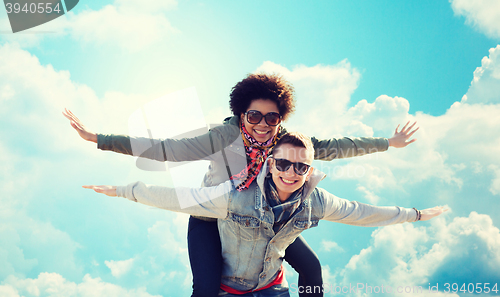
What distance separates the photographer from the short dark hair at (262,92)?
4.80 m

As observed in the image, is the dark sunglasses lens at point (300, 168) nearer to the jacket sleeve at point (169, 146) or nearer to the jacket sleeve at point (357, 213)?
the jacket sleeve at point (357, 213)

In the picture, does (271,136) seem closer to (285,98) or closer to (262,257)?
(285,98)

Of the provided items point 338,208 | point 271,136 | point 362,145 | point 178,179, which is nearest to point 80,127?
point 178,179

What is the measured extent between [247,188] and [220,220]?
588 mm

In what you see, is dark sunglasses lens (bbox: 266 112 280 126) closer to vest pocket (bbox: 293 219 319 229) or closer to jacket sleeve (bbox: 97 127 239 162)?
jacket sleeve (bbox: 97 127 239 162)

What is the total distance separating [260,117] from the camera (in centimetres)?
451

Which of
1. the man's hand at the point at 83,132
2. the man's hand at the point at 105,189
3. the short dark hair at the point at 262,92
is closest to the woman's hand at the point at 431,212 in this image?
the short dark hair at the point at 262,92

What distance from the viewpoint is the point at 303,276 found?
446 centimetres

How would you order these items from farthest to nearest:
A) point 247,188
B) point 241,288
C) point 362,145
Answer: point 362,145
point 241,288
point 247,188

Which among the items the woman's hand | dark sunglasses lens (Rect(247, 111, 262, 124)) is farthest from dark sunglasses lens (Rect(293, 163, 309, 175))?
the woman's hand

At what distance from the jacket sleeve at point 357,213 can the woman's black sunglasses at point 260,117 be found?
1209 mm

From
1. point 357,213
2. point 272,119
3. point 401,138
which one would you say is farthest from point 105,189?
point 401,138

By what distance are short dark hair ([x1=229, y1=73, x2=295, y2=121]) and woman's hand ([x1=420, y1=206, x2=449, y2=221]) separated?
2396 millimetres

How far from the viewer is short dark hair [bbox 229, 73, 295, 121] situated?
4797 millimetres
